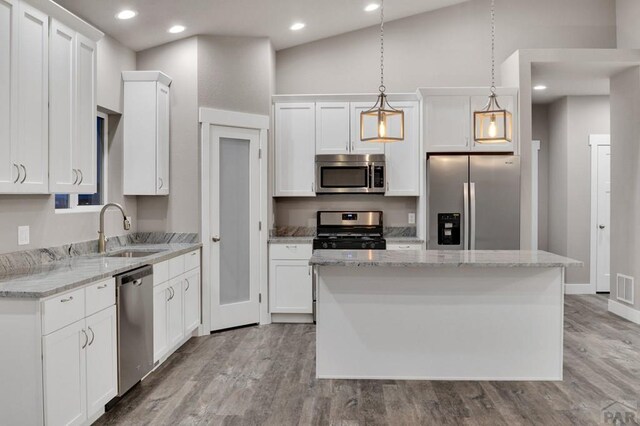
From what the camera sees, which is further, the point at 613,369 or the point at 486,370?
the point at 613,369

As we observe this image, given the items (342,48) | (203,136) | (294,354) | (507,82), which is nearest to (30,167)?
(203,136)

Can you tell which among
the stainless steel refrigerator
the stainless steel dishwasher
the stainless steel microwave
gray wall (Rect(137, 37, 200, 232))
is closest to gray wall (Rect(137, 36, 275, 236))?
gray wall (Rect(137, 37, 200, 232))

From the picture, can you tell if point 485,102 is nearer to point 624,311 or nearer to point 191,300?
point 624,311

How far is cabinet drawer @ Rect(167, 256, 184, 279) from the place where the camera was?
12.8 ft

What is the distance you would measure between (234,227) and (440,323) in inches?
94.9

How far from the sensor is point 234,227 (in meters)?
4.97

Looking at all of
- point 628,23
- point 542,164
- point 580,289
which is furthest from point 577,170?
point 628,23

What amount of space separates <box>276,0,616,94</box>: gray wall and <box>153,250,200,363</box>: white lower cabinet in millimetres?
2570

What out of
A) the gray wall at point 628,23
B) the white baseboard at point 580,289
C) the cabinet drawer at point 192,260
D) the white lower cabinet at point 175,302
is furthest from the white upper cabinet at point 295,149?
the white baseboard at point 580,289

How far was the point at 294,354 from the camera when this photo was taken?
163 inches

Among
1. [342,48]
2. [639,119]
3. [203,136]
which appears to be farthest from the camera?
[342,48]

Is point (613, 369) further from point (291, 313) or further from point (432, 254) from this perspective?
point (291, 313)

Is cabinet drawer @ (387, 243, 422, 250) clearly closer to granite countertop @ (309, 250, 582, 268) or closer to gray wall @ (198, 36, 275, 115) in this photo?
granite countertop @ (309, 250, 582, 268)

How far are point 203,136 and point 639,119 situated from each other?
15.0 ft
